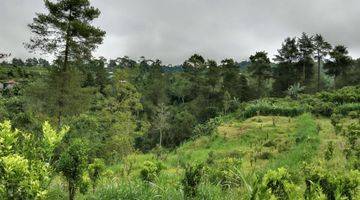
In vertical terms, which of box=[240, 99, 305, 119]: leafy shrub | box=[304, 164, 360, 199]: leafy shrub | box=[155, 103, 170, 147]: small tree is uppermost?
box=[304, 164, 360, 199]: leafy shrub

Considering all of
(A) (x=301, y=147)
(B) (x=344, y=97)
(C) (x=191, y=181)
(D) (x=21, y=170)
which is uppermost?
(B) (x=344, y=97)

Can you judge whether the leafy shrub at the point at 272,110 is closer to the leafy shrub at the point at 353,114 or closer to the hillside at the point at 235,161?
the hillside at the point at 235,161

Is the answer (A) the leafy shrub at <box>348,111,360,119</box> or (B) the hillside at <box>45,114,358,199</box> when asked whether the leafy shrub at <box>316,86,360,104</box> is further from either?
(A) the leafy shrub at <box>348,111,360,119</box>

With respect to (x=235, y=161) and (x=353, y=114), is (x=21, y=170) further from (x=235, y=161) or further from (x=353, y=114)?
(x=353, y=114)

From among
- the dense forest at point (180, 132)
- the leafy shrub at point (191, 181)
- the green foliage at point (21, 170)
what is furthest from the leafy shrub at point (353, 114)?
the green foliage at point (21, 170)

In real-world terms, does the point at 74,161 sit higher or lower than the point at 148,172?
higher

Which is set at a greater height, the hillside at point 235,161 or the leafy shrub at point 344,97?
the leafy shrub at point 344,97

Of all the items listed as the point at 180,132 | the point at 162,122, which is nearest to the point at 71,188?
the point at 162,122

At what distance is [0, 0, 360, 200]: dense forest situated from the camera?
4.14 metres

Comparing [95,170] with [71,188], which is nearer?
[71,188]

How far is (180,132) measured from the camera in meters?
53.3

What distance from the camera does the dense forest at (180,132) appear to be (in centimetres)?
414

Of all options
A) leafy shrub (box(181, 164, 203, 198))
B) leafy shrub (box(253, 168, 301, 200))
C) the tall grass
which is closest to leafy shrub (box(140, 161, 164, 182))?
leafy shrub (box(181, 164, 203, 198))

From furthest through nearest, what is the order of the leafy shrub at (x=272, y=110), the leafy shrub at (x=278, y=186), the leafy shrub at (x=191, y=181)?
the leafy shrub at (x=272, y=110), the leafy shrub at (x=191, y=181), the leafy shrub at (x=278, y=186)
